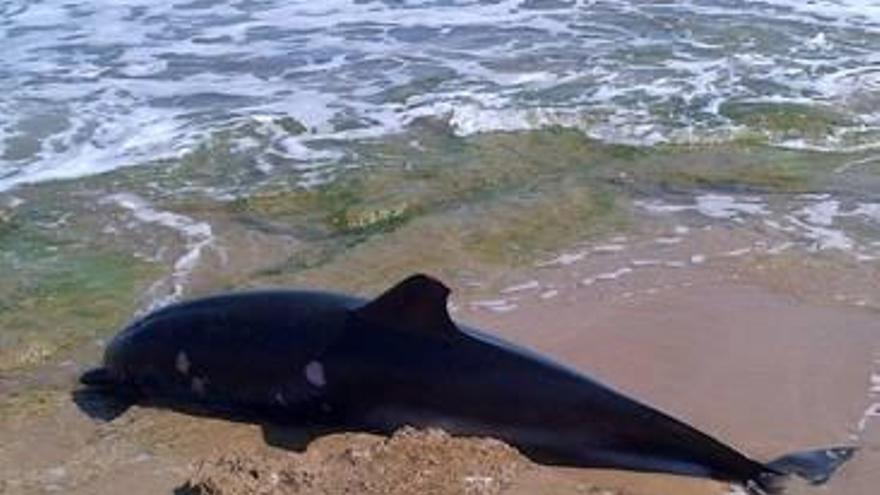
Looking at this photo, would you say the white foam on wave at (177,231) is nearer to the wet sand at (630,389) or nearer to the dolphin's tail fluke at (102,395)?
the wet sand at (630,389)

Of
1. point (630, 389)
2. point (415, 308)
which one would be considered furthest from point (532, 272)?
point (415, 308)

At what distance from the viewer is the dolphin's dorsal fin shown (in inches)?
192

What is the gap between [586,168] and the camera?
9008 mm

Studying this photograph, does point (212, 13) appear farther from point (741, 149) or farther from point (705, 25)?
point (741, 149)

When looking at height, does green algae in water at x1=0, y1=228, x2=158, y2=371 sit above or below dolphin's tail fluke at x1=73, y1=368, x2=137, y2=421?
below

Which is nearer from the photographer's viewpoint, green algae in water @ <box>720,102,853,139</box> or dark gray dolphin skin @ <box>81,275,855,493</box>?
dark gray dolphin skin @ <box>81,275,855,493</box>

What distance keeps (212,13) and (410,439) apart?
12274 millimetres

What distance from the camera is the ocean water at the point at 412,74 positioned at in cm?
1027

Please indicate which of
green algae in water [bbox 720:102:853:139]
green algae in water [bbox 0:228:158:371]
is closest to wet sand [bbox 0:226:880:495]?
green algae in water [bbox 0:228:158:371]

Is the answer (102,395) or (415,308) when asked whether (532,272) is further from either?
(102,395)

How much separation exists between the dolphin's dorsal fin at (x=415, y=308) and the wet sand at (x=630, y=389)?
1.45 ft

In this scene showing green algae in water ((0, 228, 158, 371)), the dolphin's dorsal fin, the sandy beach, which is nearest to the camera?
the dolphin's dorsal fin

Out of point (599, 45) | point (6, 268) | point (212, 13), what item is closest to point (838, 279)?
point (6, 268)

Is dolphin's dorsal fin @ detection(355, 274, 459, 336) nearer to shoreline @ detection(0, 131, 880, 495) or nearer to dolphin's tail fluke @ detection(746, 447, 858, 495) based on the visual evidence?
shoreline @ detection(0, 131, 880, 495)
